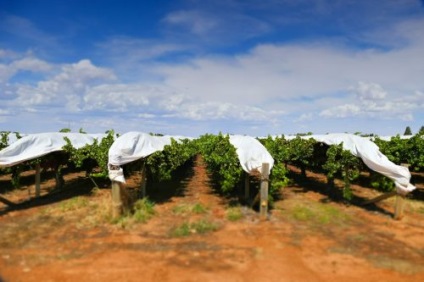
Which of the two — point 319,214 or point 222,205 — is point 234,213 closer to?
point 222,205

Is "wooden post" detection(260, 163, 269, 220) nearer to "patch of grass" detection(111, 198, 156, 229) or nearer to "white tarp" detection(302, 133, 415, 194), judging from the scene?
"patch of grass" detection(111, 198, 156, 229)

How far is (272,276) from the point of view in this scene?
7.64m

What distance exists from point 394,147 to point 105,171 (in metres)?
14.3

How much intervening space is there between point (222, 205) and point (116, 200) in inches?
182

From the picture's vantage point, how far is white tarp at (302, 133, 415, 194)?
473 inches

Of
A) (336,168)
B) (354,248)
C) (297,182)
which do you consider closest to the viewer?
(354,248)

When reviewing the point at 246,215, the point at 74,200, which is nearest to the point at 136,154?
the point at 74,200

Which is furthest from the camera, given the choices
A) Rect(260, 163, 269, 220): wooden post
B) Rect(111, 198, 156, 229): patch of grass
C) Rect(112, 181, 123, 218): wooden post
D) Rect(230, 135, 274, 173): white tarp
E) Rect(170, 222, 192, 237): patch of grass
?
Rect(230, 135, 274, 173): white tarp

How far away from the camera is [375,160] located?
12.9m

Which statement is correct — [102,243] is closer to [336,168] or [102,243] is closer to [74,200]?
[74,200]

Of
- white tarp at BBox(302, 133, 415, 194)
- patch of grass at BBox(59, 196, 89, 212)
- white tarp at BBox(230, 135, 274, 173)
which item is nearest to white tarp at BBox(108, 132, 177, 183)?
patch of grass at BBox(59, 196, 89, 212)

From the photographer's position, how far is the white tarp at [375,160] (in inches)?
473

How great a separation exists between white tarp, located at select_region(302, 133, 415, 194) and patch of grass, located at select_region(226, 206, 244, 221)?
5.37 meters

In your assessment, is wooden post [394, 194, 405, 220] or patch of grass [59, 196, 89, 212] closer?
wooden post [394, 194, 405, 220]
